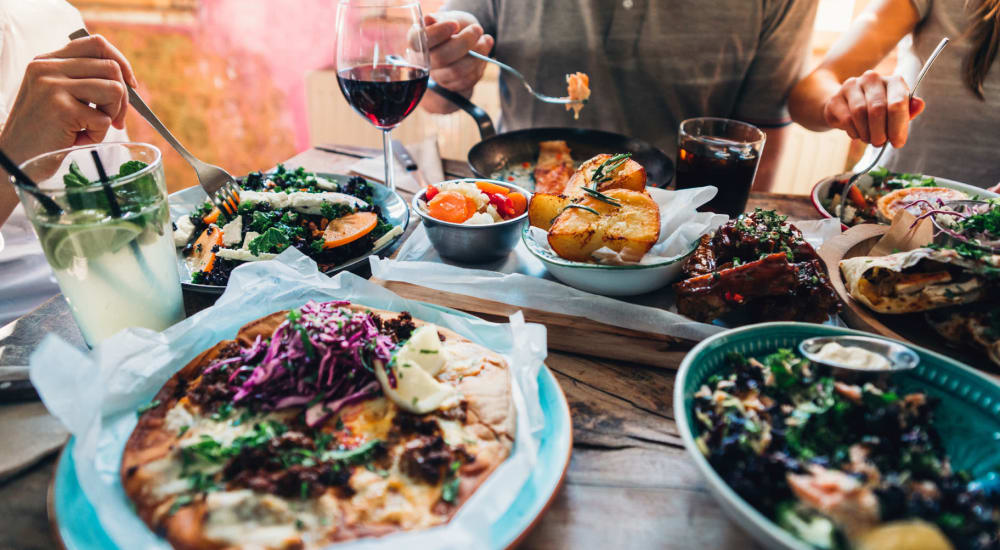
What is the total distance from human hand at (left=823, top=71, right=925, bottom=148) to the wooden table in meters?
1.38

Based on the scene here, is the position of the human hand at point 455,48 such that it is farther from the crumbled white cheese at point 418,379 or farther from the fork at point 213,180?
the crumbled white cheese at point 418,379

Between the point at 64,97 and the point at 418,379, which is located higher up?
the point at 64,97

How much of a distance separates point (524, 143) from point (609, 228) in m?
1.23

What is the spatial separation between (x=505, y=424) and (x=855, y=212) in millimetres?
1913

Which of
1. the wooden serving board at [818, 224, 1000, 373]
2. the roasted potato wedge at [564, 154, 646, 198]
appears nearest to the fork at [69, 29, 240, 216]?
the roasted potato wedge at [564, 154, 646, 198]

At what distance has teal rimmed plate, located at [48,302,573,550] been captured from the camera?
34.6 inches

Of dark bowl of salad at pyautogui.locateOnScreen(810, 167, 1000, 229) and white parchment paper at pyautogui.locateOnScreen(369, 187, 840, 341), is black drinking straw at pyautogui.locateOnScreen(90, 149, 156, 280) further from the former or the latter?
dark bowl of salad at pyautogui.locateOnScreen(810, 167, 1000, 229)

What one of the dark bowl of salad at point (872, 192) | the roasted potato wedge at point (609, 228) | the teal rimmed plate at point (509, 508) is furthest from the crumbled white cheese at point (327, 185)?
the dark bowl of salad at point (872, 192)

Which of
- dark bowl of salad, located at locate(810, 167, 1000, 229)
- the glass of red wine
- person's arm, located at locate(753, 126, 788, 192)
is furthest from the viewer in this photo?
person's arm, located at locate(753, 126, 788, 192)

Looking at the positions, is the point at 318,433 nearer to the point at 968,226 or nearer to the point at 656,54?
the point at 968,226

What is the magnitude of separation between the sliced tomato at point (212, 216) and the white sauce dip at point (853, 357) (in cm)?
186

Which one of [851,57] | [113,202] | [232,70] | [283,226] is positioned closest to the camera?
[113,202]

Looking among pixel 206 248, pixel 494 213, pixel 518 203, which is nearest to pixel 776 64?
pixel 518 203

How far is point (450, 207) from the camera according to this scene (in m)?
1.78
